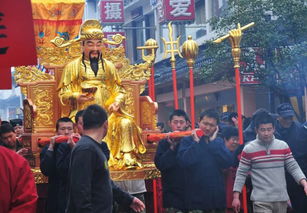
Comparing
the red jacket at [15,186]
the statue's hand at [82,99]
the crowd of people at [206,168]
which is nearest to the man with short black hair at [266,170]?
the crowd of people at [206,168]

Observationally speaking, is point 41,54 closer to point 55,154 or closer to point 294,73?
point 55,154

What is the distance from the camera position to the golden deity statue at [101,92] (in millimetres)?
8283

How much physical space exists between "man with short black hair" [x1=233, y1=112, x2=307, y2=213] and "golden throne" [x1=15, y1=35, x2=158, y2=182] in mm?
1609

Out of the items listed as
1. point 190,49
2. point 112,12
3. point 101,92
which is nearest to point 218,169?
point 190,49

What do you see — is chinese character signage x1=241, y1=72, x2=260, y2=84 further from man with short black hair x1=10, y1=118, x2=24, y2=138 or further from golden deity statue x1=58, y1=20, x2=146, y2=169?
golden deity statue x1=58, y1=20, x2=146, y2=169

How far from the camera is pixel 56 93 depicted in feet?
29.4

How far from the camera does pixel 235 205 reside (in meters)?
6.93

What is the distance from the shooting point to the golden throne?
8594 millimetres

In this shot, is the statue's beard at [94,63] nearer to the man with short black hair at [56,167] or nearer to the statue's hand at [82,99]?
the statue's hand at [82,99]

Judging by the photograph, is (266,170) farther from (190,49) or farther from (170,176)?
(190,49)

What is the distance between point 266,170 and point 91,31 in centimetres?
298

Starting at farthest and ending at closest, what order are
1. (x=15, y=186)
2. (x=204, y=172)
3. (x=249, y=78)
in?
(x=249, y=78), (x=204, y=172), (x=15, y=186)

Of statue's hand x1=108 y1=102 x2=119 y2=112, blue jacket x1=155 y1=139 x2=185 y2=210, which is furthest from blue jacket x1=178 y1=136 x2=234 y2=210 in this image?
statue's hand x1=108 y1=102 x2=119 y2=112

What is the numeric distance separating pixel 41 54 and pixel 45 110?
0.77 m
